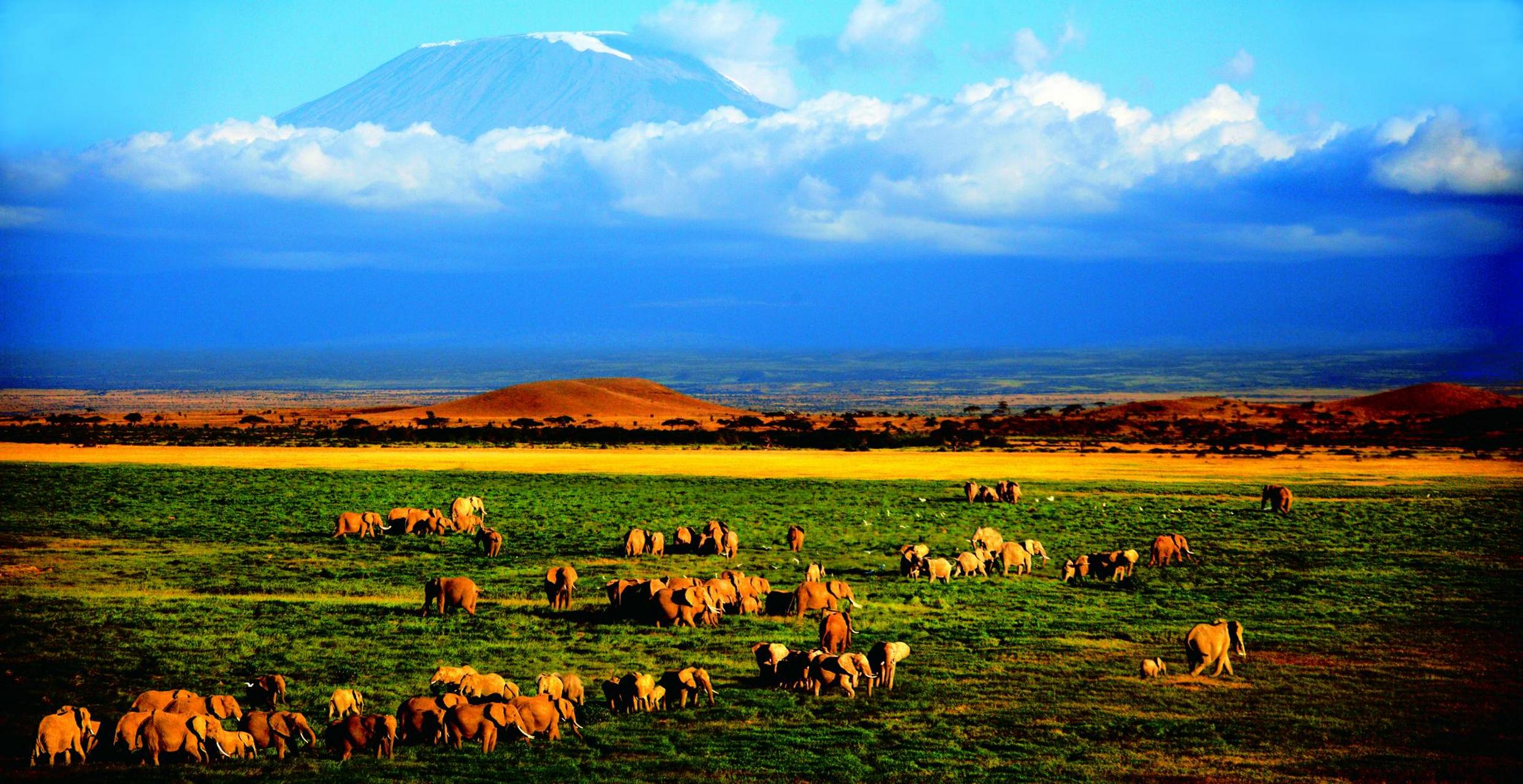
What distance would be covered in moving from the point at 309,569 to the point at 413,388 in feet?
570

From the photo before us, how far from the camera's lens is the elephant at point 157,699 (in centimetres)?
1362

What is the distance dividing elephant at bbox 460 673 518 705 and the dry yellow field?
122ft

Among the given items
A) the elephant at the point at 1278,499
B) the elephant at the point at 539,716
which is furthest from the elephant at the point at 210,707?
the elephant at the point at 1278,499

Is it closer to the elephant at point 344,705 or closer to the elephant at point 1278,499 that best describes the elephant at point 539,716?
the elephant at point 344,705

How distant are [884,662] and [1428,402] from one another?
309ft

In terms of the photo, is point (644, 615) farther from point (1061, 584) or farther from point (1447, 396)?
point (1447, 396)

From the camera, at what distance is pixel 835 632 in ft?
57.3

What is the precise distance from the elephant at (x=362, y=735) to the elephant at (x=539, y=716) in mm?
1391

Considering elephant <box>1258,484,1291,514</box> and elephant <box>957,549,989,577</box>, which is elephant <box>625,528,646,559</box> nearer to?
elephant <box>957,549,989,577</box>

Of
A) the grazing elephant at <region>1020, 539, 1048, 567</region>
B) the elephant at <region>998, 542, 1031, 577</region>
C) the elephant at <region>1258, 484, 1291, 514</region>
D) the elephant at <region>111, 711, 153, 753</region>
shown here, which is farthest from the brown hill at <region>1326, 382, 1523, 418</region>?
the elephant at <region>111, 711, 153, 753</region>

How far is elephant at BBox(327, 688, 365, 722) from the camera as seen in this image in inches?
566

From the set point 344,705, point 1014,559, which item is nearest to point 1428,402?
point 1014,559

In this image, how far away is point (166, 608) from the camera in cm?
2120

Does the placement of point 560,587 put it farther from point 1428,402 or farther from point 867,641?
point 1428,402
